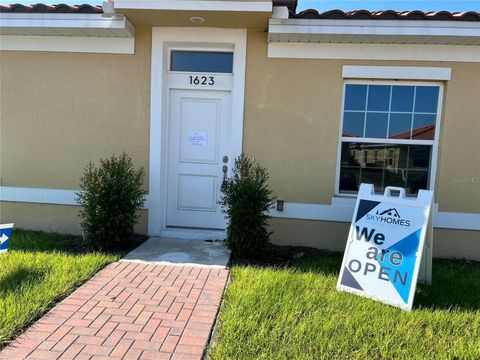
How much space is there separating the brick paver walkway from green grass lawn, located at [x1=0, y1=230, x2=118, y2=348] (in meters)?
0.11

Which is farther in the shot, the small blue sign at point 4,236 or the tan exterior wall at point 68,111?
the tan exterior wall at point 68,111

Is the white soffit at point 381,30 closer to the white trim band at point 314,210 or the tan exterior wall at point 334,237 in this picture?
the white trim band at point 314,210

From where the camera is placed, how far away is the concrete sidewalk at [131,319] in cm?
277

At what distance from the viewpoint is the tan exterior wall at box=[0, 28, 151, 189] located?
5.48 metres

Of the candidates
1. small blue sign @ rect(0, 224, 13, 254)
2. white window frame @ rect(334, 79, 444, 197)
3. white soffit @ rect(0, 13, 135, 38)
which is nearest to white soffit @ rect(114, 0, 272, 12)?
white soffit @ rect(0, 13, 135, 38)

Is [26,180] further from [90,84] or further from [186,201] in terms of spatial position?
[186,201]

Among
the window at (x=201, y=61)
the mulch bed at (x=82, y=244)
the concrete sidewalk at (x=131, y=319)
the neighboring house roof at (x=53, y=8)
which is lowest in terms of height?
the concrete sidewalk at (x=131, y=319)

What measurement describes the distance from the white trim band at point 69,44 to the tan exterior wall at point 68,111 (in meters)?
0.08

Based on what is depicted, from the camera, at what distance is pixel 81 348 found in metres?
2.78

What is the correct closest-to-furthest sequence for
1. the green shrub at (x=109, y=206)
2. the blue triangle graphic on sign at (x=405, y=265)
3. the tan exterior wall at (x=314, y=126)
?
1. the blue triangle graphic on sign at (x=405, y=265)
2. the green shrub at (x=109, y=206)
3. the tan exterior wall at (x=314, y=126)

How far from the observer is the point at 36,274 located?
3916 mm

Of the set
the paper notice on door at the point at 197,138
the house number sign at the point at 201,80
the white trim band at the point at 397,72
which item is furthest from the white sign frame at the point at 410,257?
A: the house number sign at the point at 201,80

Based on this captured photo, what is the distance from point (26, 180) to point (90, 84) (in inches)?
71.1

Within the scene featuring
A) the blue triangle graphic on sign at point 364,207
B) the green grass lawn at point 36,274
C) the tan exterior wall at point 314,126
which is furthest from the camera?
the tan exterior wall at point 314,126
